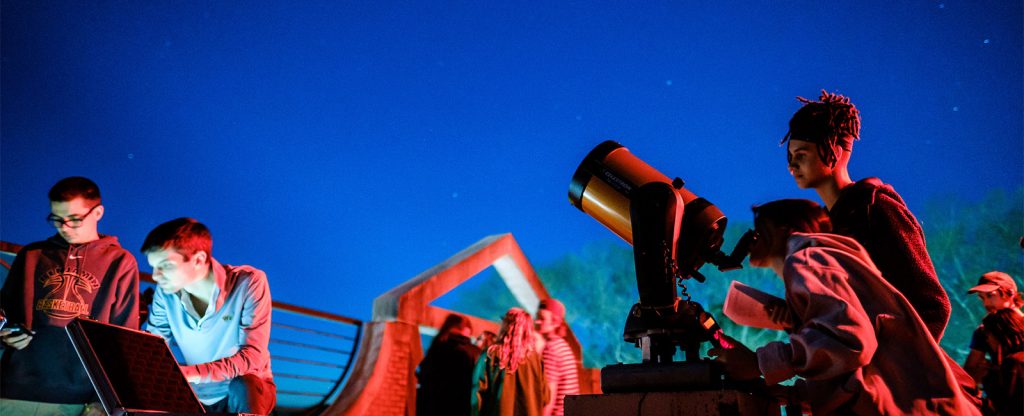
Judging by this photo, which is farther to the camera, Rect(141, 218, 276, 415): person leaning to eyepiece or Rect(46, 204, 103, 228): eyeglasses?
Rect(46, 204, 103, 228): eyeglasses

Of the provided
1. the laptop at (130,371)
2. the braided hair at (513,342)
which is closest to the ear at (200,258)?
the laptop at (130,371)

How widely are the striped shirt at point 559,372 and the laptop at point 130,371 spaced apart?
12.3 ft

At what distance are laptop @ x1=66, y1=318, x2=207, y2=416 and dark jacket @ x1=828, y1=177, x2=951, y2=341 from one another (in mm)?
1989

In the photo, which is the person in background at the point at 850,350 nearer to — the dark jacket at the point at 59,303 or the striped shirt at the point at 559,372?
the dark jacket at the point at 59,303

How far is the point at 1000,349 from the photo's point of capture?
4.98m

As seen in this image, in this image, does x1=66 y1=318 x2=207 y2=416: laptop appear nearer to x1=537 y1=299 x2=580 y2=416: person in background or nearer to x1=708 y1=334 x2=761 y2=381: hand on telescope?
x1=708 y1=334 x2=761 y2=381: hand on telescope

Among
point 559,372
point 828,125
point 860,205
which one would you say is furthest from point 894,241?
point 559,372

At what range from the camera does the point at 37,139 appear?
5959 cm

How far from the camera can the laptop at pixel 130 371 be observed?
154 centimetres

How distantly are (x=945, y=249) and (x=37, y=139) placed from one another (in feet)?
234

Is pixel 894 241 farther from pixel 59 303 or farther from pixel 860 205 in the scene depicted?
pixel 59 303

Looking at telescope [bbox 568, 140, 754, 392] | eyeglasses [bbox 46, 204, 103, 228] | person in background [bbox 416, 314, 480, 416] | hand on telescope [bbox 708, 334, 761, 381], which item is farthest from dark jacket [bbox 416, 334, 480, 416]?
hand on telescope [bbox 708, 334, 761, 381]

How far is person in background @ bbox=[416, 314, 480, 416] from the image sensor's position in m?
5.46

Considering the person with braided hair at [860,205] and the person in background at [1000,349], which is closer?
the person with braided hair at [860,205]
